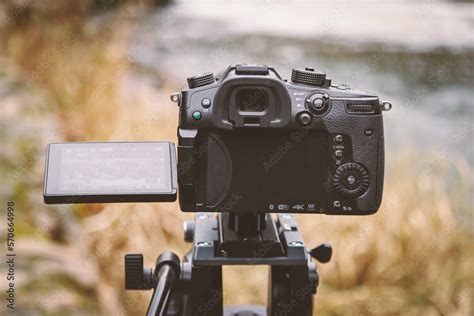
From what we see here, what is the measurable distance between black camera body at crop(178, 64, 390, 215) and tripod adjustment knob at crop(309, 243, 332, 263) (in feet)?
0.53

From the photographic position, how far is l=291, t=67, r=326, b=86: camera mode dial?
1.01m

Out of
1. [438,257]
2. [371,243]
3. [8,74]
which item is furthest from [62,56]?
[438,257]

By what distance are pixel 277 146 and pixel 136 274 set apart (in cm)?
30

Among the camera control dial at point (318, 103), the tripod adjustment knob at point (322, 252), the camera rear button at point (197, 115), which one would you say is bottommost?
the tripod adjustment knob at point (322, 252)

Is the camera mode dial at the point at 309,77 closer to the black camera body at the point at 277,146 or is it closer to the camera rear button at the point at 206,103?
the black camera body at the point at 277,146

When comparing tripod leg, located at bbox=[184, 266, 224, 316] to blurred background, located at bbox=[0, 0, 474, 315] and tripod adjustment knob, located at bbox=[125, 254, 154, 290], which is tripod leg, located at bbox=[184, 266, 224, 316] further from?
blurred background, located at bbox=[0, 0, 474, 315]

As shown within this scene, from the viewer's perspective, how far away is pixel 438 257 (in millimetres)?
2355

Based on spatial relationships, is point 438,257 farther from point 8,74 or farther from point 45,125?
point 8,74

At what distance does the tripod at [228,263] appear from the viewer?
1038mm

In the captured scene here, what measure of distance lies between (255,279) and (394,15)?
160 cm

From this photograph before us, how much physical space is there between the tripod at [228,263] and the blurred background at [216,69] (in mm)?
810

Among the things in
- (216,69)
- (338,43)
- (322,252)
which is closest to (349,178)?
(322,252)

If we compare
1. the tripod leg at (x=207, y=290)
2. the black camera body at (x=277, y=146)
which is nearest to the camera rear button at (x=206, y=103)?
the black camera body at (x=277, y=146)

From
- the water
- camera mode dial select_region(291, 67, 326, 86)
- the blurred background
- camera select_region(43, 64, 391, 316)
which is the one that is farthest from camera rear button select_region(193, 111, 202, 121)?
the water
